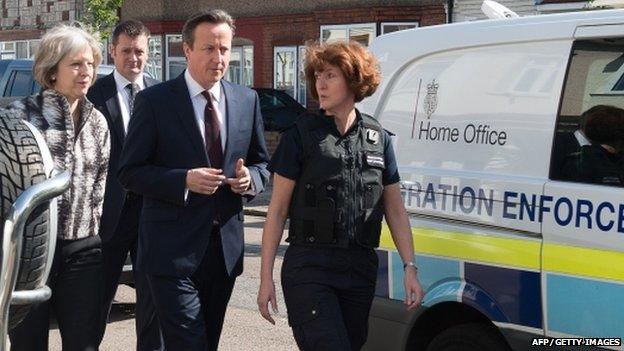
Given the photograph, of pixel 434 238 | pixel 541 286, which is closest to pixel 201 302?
pixel 434 238

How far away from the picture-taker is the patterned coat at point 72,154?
450cm

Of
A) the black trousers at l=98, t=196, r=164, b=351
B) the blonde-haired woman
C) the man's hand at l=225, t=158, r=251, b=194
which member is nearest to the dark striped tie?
the man's hand at l=225, t=158, r=251, b=194

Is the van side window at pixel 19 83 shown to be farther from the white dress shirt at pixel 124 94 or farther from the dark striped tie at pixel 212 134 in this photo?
the dark striped tie at pixel 212 134

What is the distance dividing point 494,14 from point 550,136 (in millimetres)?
1139

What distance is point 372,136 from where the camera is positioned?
4.16 m

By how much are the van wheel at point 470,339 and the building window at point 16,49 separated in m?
33.4

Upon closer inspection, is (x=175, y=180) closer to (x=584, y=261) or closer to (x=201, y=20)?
(x=201, y=20)

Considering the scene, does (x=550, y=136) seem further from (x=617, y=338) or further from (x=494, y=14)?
(x=494, y=14)

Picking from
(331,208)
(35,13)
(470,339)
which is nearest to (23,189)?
(331,208)

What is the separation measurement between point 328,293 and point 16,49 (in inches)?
1381

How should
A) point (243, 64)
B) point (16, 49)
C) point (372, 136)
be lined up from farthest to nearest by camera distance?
point (16, 49) → point (243, 64) → point (372, 136)

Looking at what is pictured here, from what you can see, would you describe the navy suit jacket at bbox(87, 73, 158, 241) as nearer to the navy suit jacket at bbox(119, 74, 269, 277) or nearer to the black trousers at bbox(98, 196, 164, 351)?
the black trousers at bbox(98, 196, 164, 351)

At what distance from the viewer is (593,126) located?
13.3 ft

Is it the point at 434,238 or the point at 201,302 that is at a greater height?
the point at 434,238
